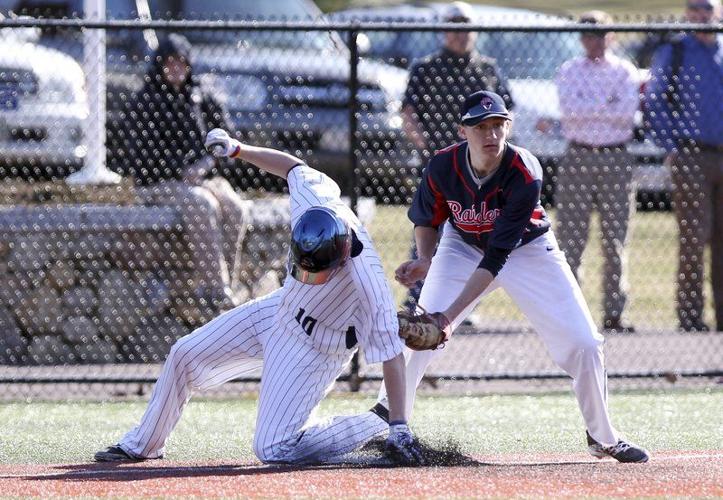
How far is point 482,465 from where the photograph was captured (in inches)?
235

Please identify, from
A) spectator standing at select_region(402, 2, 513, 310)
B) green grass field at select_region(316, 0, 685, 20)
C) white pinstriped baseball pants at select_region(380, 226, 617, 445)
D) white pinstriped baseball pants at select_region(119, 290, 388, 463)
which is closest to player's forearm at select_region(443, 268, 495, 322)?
white pinstriped baseball pants at select_region(380, 226, 617, 445)

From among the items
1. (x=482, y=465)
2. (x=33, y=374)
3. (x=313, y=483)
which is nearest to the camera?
(x=313, y=483)

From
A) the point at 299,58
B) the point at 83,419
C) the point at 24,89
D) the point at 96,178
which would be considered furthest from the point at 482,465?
the point at 299,58

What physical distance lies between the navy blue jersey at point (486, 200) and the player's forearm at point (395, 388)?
670 millimetres

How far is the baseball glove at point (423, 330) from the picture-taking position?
220 inches

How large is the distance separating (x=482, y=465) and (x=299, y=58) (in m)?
7.58

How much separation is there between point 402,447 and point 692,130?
458 cm

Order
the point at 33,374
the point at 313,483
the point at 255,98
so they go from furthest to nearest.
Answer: the point at 255,98 < the point at 33,374 < the point at 313,483

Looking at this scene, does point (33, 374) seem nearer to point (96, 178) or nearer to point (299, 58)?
point (96, 178)

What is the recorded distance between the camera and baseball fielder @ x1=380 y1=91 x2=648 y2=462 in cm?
579

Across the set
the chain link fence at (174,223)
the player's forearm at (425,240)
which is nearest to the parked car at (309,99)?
the chain link fence at (174,223)

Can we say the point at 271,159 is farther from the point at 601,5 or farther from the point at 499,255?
the point at 601,5

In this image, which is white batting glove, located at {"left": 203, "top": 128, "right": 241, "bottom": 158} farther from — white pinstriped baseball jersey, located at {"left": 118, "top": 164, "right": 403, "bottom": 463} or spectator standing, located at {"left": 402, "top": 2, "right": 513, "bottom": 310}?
spectator standing, located at {"left": 402, "top": 2, "right": 513, "bottom": 310}

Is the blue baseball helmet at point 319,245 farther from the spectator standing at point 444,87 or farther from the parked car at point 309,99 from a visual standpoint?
the parked car at point 309,99
